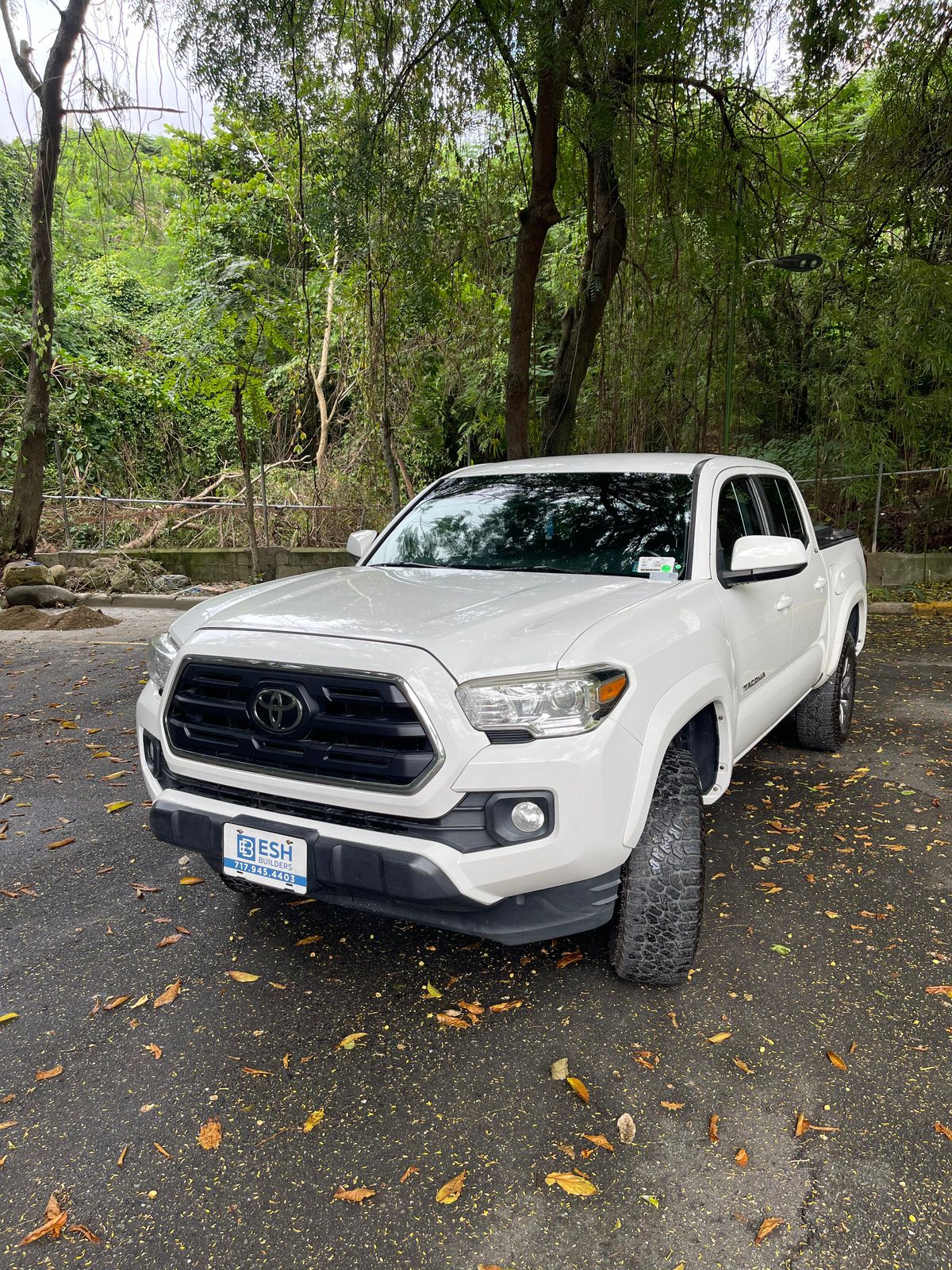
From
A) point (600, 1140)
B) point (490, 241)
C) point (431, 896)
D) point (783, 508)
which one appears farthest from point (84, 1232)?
point (490, 241)

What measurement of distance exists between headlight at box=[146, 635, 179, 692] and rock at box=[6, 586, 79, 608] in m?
8.15

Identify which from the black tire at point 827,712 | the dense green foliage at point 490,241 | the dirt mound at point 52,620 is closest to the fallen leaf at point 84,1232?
the black tire at point 827,712

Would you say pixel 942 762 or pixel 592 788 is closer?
pixel 592 788

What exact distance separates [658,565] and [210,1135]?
7.11 feet

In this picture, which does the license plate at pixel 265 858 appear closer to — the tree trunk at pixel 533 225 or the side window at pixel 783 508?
the side window at pixel 783 508

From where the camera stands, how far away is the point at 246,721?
2.40m

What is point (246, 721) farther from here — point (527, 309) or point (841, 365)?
point (841, 365)

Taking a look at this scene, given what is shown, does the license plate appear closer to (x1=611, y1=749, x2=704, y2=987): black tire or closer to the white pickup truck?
A: the white pickup truck

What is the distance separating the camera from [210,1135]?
2027 millimetres

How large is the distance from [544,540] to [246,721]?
139 centimetres

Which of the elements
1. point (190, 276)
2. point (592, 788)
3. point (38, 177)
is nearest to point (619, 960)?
point (592, 788)

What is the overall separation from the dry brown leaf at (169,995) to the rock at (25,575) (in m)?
8.82

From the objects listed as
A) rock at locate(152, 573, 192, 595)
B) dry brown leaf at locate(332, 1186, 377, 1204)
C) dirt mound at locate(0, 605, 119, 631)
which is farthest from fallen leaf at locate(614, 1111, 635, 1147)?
rock at locate(152, 573, 192, 595)

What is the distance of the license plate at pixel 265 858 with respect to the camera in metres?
2.28
